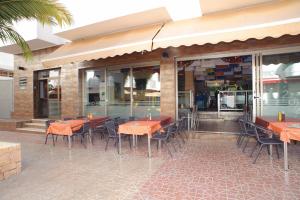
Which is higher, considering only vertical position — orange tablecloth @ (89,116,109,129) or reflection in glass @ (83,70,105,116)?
reflection in glass @ (83,70,105,116)

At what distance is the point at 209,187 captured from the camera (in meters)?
3.93

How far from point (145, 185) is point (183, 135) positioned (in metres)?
4.78

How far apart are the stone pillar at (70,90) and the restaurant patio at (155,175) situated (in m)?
4.83

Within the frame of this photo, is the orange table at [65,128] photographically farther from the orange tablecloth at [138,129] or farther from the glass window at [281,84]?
the glass window at [281,84]

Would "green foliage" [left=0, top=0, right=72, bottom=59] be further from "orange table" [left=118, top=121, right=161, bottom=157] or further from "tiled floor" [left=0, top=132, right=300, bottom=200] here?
"orange table" [left=118, top=121, right=161, bottom=157]

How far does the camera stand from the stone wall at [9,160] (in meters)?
4.63

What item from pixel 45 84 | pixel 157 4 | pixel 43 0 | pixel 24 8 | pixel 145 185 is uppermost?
pixel 157 4

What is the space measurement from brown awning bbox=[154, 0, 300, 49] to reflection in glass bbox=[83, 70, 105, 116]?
5.97 m

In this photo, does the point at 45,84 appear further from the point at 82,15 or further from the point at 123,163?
the point at 123,163

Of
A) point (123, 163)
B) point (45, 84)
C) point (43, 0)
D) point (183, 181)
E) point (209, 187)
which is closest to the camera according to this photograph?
point (209, 187)

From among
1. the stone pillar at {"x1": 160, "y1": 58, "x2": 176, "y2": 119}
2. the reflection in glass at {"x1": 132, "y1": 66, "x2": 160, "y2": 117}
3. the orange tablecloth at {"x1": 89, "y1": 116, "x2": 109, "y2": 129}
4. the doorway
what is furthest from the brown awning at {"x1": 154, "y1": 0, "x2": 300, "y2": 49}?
the doorway

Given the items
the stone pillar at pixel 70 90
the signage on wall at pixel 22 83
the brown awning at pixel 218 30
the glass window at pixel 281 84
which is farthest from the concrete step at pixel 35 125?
the glass window at pixel 281 84

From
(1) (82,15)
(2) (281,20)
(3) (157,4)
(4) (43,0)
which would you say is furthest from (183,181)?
(1) (82,15)

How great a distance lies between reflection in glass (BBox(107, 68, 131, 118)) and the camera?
34.0 ft
